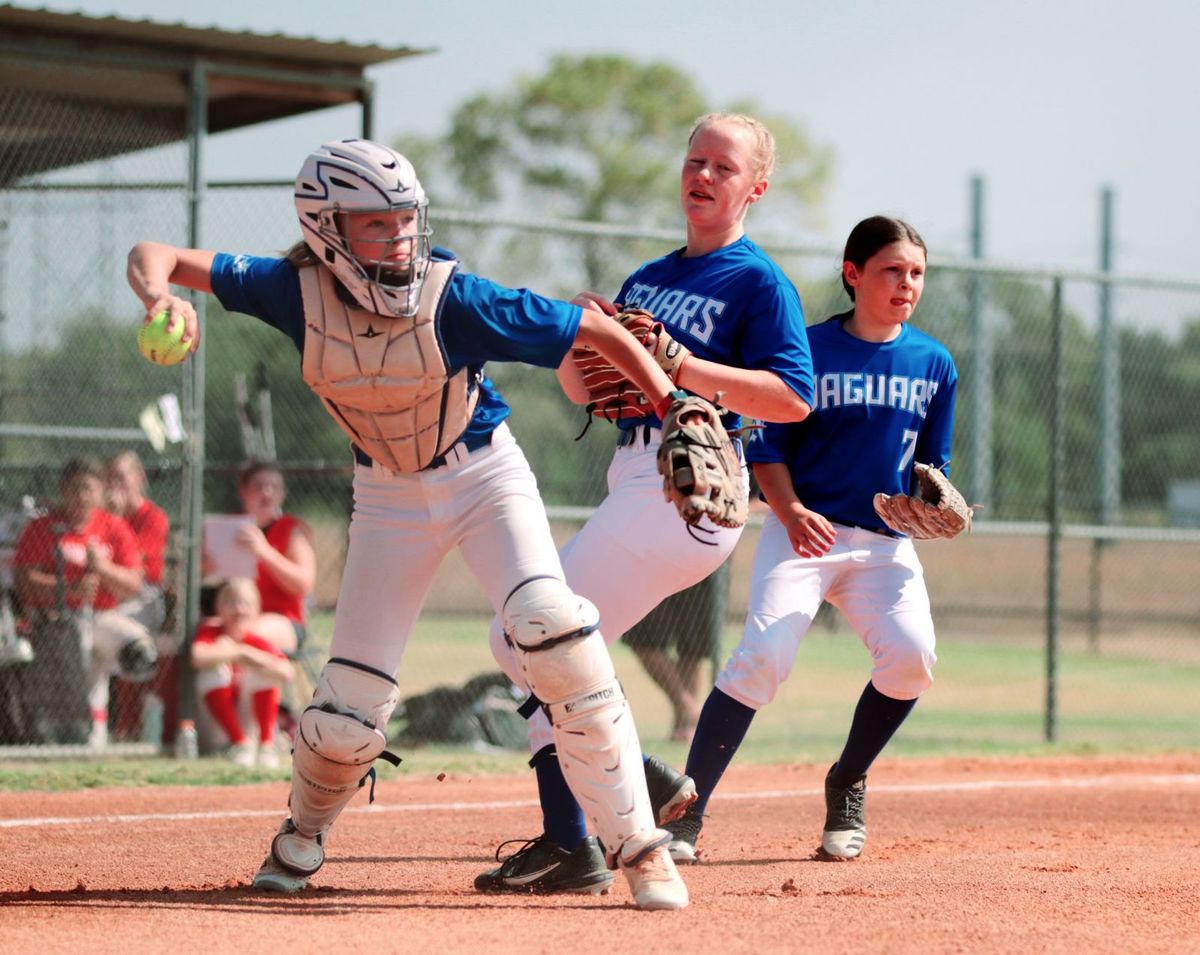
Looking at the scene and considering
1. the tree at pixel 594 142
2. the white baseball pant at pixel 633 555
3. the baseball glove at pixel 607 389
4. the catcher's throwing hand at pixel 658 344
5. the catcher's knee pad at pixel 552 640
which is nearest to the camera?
the catcher's knee pad at pixel 552 640

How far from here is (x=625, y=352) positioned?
3.96 m

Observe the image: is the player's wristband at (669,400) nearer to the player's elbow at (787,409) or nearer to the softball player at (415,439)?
the softball player at (415,439)

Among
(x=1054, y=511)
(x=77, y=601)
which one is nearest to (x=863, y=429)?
(x=77, y=601)

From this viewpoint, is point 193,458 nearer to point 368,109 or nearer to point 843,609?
point 368,109

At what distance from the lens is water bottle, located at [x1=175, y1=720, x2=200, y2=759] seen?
8547mm

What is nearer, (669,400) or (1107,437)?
(669,400)

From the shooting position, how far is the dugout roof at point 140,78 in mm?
8445

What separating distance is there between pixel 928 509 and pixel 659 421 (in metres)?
1.05

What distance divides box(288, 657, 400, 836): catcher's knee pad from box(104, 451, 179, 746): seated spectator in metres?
4.50

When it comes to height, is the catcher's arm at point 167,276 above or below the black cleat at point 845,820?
above

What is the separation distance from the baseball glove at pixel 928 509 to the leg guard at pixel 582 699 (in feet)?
5.13

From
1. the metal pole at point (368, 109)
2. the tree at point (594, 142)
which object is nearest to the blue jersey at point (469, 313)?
the metal pole at point (368, 109)

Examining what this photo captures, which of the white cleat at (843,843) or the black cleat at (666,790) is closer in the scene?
the black cleat at (666,790)

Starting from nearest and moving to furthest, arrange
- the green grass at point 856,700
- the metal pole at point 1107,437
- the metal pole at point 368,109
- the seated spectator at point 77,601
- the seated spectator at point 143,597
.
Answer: the green grass at point 856,700
the seated spectator at point 77,601
the seated spectator at point 143,597
the metal pole at point 368,109
the metal pole at point 1107,437
